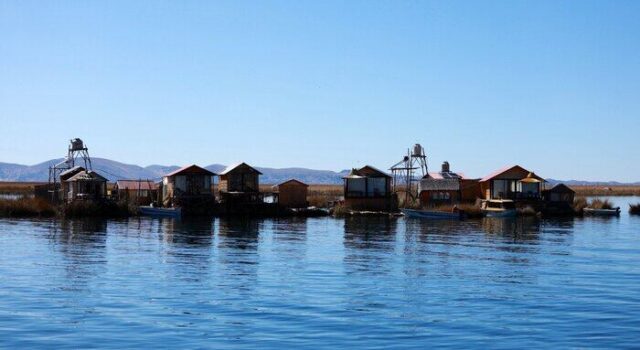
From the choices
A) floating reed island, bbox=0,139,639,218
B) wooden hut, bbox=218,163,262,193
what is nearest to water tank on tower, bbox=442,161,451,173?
floating reed island, bbox=0,139,639,218

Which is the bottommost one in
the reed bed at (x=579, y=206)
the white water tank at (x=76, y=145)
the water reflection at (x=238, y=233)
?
the water reflection at (x=238, y=233)

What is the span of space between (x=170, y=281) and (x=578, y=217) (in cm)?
6243

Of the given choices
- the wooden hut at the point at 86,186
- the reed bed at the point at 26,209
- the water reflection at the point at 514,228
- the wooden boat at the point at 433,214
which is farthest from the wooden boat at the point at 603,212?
the reed bed at the point at 26,209

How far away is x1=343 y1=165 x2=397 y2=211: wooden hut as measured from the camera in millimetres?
82938

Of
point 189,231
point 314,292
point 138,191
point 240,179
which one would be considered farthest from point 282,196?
point 314,292

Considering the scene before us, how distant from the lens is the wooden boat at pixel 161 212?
72925 mm

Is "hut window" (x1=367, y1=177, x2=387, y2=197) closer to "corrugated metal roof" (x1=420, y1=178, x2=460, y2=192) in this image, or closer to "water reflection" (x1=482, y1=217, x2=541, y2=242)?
"corrugated metal roof" (x1=420, y1=178, x2=460, y2=192)

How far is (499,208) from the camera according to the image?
82250 millimetres

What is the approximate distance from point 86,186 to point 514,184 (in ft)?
148

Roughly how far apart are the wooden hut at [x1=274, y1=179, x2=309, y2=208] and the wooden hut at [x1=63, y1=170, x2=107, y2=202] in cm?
1999

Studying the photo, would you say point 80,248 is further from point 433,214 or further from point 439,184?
point 439,184

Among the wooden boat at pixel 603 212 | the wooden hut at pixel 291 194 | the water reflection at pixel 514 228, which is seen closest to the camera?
the water reflection at pixel 514 228

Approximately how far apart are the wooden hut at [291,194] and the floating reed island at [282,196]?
112mm

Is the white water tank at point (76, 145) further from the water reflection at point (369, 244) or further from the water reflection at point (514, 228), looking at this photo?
the water reflection at point (514, 228)
